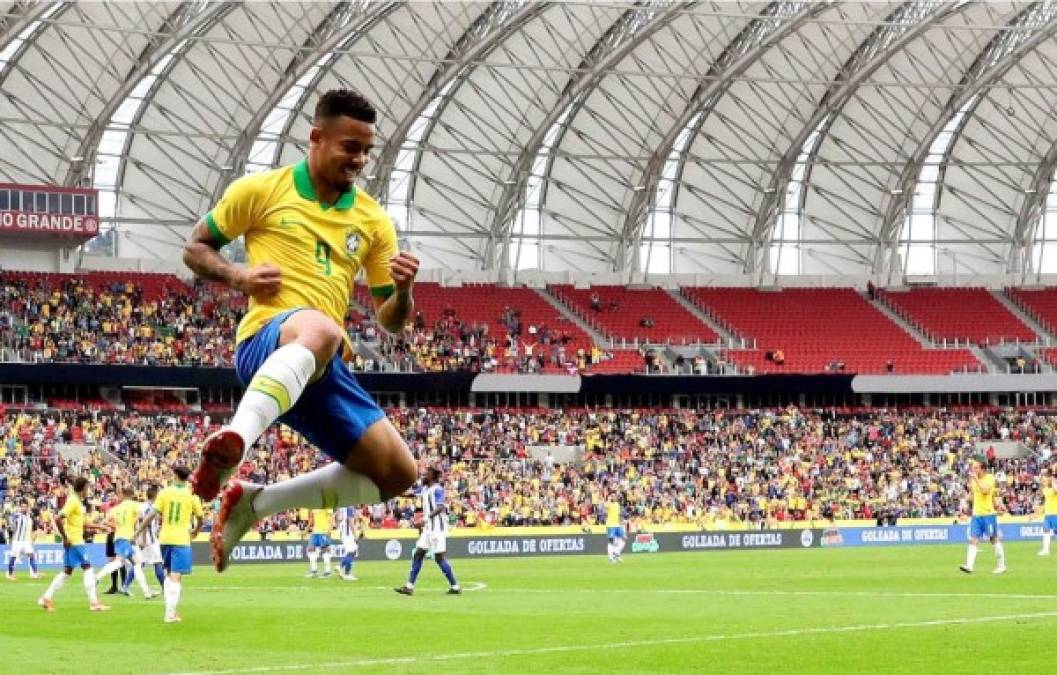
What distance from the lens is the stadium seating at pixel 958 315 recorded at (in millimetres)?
84312

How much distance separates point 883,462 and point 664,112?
56.1 feet

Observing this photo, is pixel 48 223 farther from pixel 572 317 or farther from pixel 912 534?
pixel 912 534

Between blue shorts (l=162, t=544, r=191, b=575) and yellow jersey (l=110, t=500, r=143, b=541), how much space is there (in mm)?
5842

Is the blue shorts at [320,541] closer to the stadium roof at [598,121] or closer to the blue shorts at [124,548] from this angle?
the blue shorts at [124,548]

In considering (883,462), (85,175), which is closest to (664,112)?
(883,462)

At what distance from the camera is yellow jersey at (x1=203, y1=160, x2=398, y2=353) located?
30.1ft

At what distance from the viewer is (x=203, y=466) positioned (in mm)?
7973

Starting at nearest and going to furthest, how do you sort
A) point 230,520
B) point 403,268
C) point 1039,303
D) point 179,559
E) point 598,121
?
point 230,520
point 403,268
point 179,559
point 598,121
point 1039,303

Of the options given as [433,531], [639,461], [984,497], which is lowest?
[433,531]

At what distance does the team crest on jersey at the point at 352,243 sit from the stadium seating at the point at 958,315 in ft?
254

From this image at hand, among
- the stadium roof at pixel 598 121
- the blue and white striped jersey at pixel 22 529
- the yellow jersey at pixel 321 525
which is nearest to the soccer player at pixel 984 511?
the yellow jersey at pixel 321 525

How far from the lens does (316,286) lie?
9250mm

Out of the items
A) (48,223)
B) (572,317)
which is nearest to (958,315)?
(572,317)

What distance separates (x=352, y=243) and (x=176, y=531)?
657 inches
